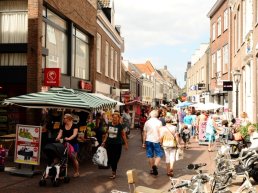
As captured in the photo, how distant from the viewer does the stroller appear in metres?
9.36

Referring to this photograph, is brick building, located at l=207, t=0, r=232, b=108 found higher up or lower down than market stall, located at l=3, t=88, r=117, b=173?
higher up

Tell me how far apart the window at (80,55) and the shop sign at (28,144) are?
1018 cm

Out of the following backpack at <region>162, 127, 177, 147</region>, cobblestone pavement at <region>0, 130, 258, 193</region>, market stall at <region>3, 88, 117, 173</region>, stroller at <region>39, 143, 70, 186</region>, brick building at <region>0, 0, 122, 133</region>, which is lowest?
cobblestone pavement at <region>0, 130, 258, 193</region>

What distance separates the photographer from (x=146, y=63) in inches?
3300

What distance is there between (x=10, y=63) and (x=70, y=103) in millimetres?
4731

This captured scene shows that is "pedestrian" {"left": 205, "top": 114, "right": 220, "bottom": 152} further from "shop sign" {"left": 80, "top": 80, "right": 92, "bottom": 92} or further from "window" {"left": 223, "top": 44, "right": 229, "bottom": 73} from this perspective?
"window" {"left": 223, "top": 44, "right": 229, "bottom": 73}

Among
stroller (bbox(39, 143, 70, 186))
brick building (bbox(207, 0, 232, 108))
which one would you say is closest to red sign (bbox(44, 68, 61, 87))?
stroller (bbox(39, 143, 70, 186))

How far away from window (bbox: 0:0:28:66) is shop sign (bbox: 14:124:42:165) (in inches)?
198

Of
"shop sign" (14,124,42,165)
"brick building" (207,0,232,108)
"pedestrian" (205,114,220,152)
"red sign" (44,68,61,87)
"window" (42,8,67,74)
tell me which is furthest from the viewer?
"brick building" (207,0,232,108)

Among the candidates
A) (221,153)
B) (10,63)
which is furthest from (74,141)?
(10,63)

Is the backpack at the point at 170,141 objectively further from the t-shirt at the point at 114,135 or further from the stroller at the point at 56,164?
the stroller at the point at 56,164

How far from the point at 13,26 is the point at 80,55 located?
23.0 ft

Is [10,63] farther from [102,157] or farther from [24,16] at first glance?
[102,157]

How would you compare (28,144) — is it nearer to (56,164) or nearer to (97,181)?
(56,164)
